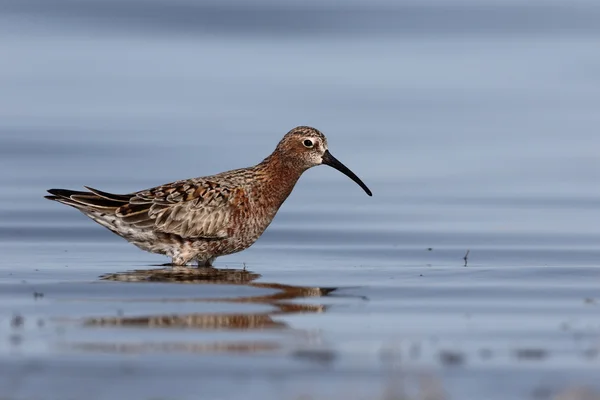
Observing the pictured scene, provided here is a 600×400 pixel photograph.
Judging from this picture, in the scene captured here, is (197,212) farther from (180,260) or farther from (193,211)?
(180,260)

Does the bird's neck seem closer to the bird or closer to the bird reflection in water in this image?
the bird

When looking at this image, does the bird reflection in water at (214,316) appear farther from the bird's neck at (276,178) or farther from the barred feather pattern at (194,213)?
the bird's neck at (276,178)

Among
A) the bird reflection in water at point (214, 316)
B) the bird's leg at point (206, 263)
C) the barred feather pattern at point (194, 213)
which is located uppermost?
the barred feather pattern at point (194, 213)

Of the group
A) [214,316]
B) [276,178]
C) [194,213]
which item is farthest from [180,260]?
Result: [214,316]

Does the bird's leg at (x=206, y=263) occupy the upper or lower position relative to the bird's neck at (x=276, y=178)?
lower

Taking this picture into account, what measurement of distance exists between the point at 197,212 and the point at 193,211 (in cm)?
4

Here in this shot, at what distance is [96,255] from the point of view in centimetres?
1605

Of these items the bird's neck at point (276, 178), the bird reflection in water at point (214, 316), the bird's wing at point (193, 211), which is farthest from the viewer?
the bird's neck at point (276, 178)

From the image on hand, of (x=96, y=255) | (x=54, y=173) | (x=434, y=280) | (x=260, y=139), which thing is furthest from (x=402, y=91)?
(x=434, y=280)

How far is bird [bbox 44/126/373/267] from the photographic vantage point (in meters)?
14.8

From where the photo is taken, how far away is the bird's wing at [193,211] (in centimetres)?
1473

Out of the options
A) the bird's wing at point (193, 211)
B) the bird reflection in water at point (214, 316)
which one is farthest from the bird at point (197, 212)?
the bird reflection in water at point (214, 316)

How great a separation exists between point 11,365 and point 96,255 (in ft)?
23.4

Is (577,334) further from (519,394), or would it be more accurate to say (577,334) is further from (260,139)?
(260,139)
